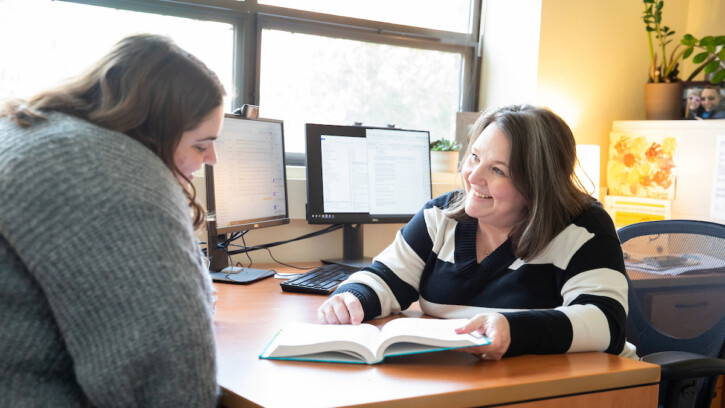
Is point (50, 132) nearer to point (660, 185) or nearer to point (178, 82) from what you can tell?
point (178, 82)

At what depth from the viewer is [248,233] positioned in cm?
218

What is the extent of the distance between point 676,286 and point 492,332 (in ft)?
2.19

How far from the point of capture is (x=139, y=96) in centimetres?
90

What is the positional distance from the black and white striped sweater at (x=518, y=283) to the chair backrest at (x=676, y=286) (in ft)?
0.74

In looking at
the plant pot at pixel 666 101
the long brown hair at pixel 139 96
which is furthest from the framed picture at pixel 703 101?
the long brown hair at pixel 139 96

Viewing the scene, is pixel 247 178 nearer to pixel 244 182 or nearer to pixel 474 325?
pixel 244 182

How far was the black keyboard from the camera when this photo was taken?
1750 mm

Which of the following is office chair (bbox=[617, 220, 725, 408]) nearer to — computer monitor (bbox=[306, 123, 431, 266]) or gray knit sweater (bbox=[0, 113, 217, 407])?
computer monitor (bbox=[306, 123, 431, 266])

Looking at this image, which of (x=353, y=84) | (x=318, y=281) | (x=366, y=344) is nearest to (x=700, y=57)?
(x=353, y=84)

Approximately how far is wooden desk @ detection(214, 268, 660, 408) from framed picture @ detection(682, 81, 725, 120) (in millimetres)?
2043

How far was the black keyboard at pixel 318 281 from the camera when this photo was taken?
175 cm

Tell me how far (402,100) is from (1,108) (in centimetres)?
218

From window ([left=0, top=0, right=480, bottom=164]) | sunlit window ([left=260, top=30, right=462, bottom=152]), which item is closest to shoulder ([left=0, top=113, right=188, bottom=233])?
window ([left=0, top=0, right=480, bottom=164])

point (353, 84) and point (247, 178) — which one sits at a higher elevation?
point (353, 84)
